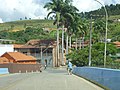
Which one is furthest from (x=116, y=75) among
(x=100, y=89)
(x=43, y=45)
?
(x=43, y=45)

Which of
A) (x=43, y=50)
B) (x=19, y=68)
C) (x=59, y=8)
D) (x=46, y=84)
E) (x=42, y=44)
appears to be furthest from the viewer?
(x=43, y=50)

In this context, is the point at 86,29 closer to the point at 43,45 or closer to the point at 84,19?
the point at 84,19

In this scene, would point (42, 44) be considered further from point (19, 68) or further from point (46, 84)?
point (46, 84)

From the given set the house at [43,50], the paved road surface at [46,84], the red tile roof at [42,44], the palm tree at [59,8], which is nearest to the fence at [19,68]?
the palm tree at [59,8]

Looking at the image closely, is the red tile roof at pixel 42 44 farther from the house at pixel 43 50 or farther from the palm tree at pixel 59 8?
the palm tree at pixel 59 8

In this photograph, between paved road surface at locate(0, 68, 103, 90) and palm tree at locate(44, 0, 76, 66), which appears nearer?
paved road surface at locate(0, 68, 103, 90)

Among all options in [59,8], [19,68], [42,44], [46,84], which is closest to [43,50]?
[42,44]

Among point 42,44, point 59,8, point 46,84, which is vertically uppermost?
point 59,8

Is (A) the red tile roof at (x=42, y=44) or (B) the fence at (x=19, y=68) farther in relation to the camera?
(A) the red tile roof at (x=42, y=44)

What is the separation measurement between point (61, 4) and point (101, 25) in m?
33.1

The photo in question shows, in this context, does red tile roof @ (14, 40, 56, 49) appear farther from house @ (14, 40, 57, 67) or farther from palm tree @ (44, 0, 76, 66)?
palm tree @ (44, 0, 76, 66)

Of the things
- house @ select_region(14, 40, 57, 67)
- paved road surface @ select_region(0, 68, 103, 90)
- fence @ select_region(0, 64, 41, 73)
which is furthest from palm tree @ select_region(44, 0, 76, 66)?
paved road surface @ select_region(0, 68, 103, 90)

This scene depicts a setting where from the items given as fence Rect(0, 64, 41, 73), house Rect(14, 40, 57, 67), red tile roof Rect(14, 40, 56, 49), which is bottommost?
fence Rect(0, 64, 41, 73)

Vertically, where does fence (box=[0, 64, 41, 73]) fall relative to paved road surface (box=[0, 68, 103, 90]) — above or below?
below
